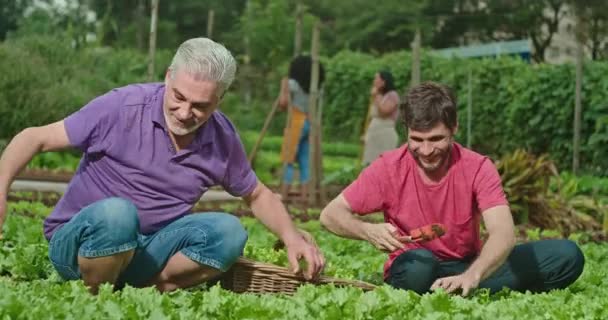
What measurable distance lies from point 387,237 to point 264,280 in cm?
67

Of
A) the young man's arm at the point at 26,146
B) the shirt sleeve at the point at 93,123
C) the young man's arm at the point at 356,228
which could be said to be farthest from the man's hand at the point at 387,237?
the young man's arm at the point at 26,146

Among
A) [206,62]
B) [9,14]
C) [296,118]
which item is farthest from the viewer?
[9,14]

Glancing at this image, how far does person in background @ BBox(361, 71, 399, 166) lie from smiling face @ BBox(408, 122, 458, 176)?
9734mm

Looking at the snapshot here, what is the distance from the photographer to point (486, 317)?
4836mm

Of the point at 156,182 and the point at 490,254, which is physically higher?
the point at 156,182

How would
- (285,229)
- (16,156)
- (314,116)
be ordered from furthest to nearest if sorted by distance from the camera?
(314,116)
(285,229)
(16,156)

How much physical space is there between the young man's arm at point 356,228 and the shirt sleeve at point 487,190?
21.1 inches

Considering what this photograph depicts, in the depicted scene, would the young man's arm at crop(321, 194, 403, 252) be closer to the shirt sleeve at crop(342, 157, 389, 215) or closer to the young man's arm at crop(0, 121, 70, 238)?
the shirt sleeve at crop(342, 157, 389, 215)

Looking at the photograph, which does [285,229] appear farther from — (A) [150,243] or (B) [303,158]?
(B) [303,158]

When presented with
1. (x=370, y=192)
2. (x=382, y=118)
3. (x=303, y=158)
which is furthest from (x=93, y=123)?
(x=382, y=118)

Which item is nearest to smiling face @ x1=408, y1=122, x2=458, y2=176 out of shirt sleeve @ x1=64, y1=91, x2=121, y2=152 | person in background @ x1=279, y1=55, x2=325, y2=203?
shirt sleeve @ x1=64, y1=91, x2=121, y2=152

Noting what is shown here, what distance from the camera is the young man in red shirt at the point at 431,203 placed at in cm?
591

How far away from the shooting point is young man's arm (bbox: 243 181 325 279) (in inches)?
225

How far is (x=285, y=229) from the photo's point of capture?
233 inches
